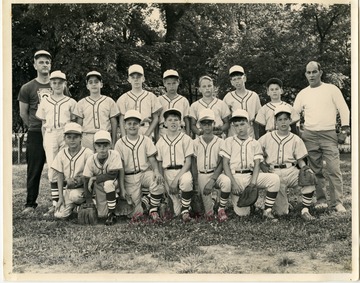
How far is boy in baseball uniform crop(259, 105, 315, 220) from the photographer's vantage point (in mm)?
5504

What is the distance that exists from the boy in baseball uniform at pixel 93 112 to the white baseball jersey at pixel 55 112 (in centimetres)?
12

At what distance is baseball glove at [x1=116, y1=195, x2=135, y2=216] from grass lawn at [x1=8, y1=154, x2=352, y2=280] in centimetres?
25

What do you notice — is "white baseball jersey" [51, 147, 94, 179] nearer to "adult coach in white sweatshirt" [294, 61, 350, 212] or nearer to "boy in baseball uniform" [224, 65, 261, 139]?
"boy in baseball uniform" [224, 65, 261, 139]

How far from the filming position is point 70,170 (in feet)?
17.9

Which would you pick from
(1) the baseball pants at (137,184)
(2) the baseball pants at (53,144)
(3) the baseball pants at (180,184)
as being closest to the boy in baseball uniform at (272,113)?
(3) the baseball pants at (180,184)

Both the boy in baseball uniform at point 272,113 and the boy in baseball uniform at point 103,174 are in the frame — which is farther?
the boy in baseball uniform at point 272,113

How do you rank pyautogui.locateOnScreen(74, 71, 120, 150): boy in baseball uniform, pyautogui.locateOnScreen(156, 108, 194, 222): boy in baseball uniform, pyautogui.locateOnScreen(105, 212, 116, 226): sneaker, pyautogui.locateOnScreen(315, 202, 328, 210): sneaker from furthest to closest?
pyautogui.locateOnScreen(74, 71, 120, 150): boy in baseball uniform < pyautogui.locateOnScreen(315, 202, 328, 210): sneaker < pyautogui.locateOnScreen(156, 108, 194, 222): boy in baseball uniform < pyautogui.locateOnScreen(105, 212, 116, 226): sneaker

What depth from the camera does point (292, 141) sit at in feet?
18.2

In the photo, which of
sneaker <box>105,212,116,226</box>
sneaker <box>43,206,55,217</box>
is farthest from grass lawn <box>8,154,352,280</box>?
sneaker <box>43,206,55,217</box>

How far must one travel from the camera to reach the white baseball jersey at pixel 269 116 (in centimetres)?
586

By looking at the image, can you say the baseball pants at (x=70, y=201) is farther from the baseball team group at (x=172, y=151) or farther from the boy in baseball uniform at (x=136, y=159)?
the boy in baseball uniform at (x=136, y=159)

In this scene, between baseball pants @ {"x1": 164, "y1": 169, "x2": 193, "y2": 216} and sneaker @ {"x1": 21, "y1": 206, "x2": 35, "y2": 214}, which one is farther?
sneaker @ {"x1": 21, "y1": 206, "x2": 35, "y2": 214}

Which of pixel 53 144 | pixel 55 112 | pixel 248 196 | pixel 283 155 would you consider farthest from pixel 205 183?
pixel 55 112

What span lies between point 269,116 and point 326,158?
96 cm
